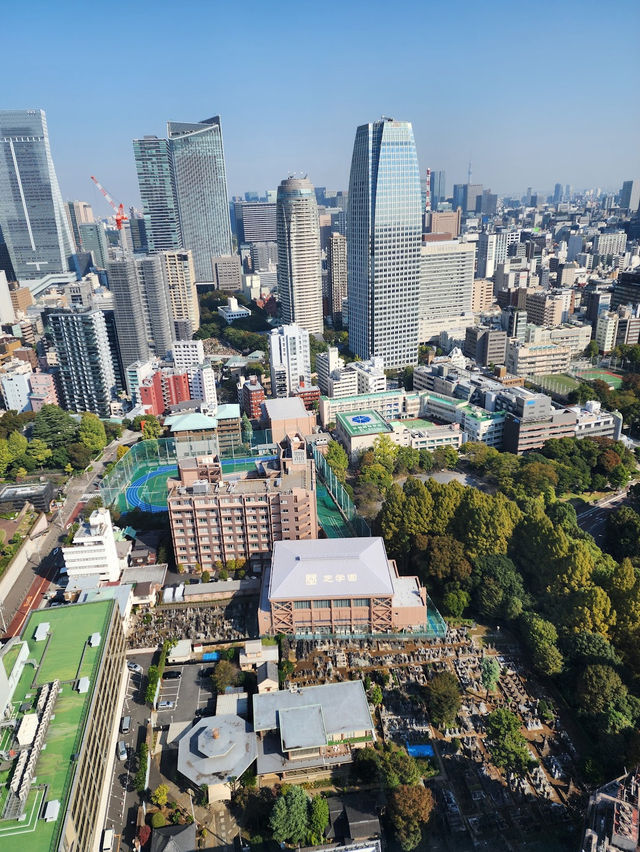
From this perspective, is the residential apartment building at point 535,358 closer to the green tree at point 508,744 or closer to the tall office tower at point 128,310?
the tall office tower at point 128,310

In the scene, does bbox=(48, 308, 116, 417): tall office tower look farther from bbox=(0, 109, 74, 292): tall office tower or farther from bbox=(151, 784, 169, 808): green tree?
bbox=(0, 109, 74, 292): tall office tower

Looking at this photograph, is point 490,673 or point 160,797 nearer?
point 160,797

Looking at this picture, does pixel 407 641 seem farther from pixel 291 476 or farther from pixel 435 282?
pixel 435 282

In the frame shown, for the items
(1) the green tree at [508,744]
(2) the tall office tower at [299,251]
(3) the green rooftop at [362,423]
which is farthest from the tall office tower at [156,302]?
(1) the green tree at [508,744]

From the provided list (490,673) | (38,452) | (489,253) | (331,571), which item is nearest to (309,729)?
(331,571)

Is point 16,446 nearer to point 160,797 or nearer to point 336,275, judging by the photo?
point 160,797

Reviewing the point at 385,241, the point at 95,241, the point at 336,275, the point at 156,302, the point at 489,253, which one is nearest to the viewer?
the point at 385,241

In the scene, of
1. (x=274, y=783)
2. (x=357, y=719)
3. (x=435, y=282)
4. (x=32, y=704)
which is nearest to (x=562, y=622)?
(x=357, y=719)
